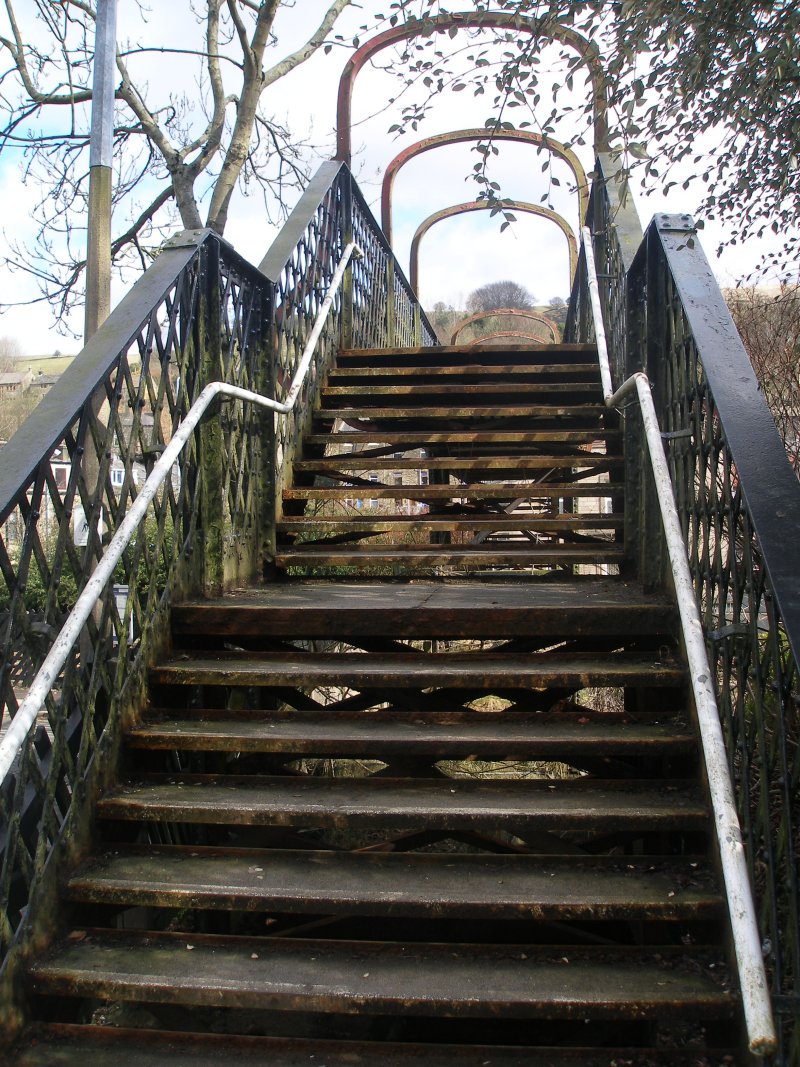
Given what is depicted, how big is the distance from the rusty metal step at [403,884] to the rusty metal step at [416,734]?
33 cm

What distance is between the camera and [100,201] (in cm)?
569

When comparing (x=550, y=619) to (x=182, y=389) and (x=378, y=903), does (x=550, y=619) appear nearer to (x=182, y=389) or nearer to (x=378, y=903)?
(x=378, y=903)

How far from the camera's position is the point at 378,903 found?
2346 mm

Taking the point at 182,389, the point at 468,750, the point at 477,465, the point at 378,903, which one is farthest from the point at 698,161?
the point at 378,903

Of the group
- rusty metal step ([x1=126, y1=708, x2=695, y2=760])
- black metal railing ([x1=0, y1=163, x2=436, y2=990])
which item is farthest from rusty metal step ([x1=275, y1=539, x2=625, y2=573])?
rusty metal step ([x1=126, y1=708, x2=695, y2=760])

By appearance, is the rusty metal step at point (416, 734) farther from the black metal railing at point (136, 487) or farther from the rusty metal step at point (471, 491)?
the rusty metal step at point (471, 491)

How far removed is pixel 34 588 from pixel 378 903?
10858mm

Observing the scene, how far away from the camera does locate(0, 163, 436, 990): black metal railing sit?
7.81 feet

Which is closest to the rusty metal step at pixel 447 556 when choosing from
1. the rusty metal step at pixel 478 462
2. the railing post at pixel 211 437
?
the rusty metal step at pixel 478 462

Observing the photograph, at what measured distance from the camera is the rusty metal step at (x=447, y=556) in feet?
13.7

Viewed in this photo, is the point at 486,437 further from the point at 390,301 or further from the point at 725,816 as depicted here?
the point at 390,301

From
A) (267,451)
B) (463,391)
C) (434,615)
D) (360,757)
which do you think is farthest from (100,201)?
(360,757)

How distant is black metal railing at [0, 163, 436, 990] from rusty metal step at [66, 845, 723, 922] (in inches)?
8.9

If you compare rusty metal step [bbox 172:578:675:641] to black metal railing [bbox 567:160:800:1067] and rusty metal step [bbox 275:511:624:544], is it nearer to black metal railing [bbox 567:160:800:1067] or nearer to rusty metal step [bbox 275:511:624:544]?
black metal railing [bbox 567:160:800:1067]
